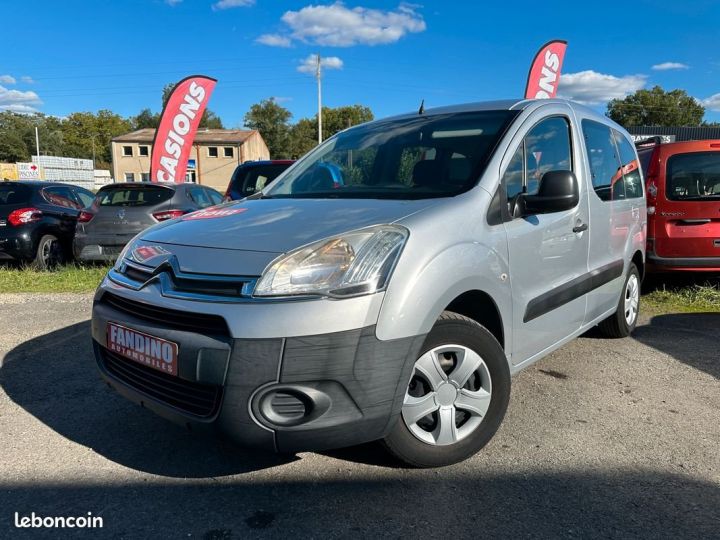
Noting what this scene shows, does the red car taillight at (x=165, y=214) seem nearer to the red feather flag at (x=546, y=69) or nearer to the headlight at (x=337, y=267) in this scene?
the headlight at (x=337, y=267)

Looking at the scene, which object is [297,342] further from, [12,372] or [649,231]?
[649,231]

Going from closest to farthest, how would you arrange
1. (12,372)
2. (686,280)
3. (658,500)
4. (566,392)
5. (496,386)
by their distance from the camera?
(658,500) < (496,386) < (566,392) < (12,372) < (686,280)

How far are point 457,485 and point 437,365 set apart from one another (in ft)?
1.79

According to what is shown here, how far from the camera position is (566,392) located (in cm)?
349

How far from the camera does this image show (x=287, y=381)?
6.59 ft

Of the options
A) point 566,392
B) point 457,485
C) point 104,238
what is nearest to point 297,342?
point 457,485

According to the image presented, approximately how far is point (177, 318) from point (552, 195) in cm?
190

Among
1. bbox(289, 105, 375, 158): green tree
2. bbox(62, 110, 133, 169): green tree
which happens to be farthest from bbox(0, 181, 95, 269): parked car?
bbox(62, 110, 133, 169): green tree

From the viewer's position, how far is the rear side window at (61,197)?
8375 millimetres

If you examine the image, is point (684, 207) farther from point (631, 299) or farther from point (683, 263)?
point (631, 299)

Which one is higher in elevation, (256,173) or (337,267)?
(256,173)

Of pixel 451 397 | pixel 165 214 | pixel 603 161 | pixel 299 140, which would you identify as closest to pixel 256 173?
pixel 165 214

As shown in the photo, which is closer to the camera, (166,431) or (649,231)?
(166,431)

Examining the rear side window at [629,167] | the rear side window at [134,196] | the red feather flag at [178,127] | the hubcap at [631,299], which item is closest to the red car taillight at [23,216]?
the rear side window at [134,196]
